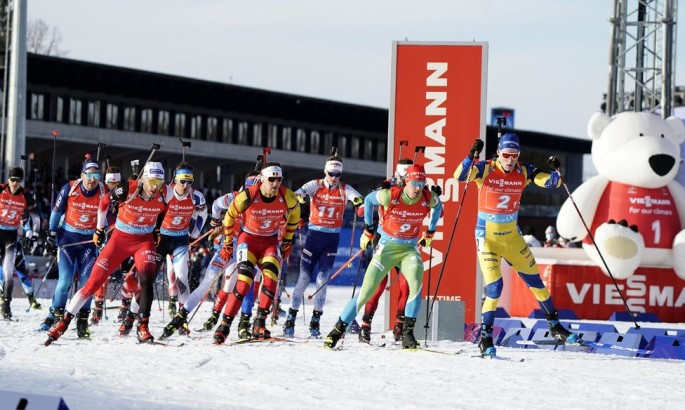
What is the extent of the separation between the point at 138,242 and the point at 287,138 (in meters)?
33.0

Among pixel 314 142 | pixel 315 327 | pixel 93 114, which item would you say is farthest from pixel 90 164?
pixel 314 142

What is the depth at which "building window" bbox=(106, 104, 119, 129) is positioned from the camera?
38.9m

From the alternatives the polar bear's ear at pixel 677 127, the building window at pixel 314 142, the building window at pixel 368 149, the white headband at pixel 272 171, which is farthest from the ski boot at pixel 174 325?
the building window at pixel 368 149

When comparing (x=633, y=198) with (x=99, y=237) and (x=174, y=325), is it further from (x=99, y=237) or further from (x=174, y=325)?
(x=99, y=237)

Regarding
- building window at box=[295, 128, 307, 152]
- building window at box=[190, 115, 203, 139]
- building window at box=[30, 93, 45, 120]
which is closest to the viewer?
building window at box=[30, 93, 45, 120]

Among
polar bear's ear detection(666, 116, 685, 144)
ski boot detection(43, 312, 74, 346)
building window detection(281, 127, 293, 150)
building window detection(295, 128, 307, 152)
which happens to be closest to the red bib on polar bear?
polar bear's ear detection(666, 116, 685, 144)

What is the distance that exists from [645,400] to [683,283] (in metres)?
10.7

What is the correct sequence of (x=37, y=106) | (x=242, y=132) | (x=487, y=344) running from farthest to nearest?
(x=242, y=132) < (x=37, y=106) < (x=487, y=344)

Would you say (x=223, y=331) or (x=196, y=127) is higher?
(x=196, y=127)

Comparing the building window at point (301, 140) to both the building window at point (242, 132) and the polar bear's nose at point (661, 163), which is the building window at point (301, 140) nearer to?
the building window at point (242, 132)

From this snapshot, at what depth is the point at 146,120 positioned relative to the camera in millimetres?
40125

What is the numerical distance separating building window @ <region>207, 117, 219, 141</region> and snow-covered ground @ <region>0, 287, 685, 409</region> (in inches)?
1159

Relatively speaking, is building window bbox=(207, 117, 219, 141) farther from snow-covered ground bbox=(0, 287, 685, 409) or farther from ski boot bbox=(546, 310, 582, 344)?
ski boot bbox=(546, 310, 582, 344)

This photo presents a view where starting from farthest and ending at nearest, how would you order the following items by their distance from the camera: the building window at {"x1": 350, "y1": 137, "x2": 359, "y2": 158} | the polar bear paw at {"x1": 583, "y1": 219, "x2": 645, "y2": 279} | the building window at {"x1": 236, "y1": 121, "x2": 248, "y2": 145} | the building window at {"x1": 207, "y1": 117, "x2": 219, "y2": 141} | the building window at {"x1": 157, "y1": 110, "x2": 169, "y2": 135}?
1. the building window at {"x1": 350, "y1": 137, "x2": 359, "y2": 158}
2. the building window at {"x1": 236, "y1": 121, "x2": 248, "y2": 145}
3. the building window at {"x1": 207, "y1": 117, "x2": 219, "y2": 141}
4. the building window at {"x1": 157, "y1": 110, "x2": 169, "y2": 135}
5. the polar bear paw at {"x1": 583, "y1": 219, "x2": 645, "y2": 279}
